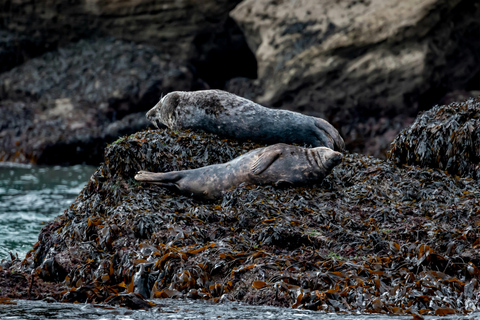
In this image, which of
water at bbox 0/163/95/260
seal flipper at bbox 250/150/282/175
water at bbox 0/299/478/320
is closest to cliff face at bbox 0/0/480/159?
water at bbox 0/163/95/260

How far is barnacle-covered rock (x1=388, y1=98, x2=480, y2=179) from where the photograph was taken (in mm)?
5312

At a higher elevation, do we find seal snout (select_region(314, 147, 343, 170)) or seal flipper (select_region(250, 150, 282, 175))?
seal flipper (select_region(250, 150, 282, 175))

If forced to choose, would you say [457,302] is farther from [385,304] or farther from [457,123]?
[457,123]

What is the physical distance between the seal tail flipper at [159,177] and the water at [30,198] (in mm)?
1132

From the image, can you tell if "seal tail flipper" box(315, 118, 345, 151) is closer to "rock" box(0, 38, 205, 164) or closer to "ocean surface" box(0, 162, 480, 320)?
"ocean surface" box(0, 162, 480, 320)

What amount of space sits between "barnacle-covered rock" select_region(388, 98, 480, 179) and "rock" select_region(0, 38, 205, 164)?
8.86 m

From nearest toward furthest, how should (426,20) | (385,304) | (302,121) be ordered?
(385,304)
(302,121)
(426,20)

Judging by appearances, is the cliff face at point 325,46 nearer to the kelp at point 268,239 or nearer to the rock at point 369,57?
the rock at point 369,57

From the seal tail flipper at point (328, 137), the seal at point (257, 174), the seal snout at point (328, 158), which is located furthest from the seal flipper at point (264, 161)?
the seal tail flipper at point (328, 137)

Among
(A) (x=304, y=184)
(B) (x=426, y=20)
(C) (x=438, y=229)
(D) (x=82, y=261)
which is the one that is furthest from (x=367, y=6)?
(D) (x=82, y=261)

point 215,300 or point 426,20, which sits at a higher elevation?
point 426,20

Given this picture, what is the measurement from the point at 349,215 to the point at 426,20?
28.3 ft

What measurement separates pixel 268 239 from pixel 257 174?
40.5 inches

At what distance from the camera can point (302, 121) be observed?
5.85 metres
